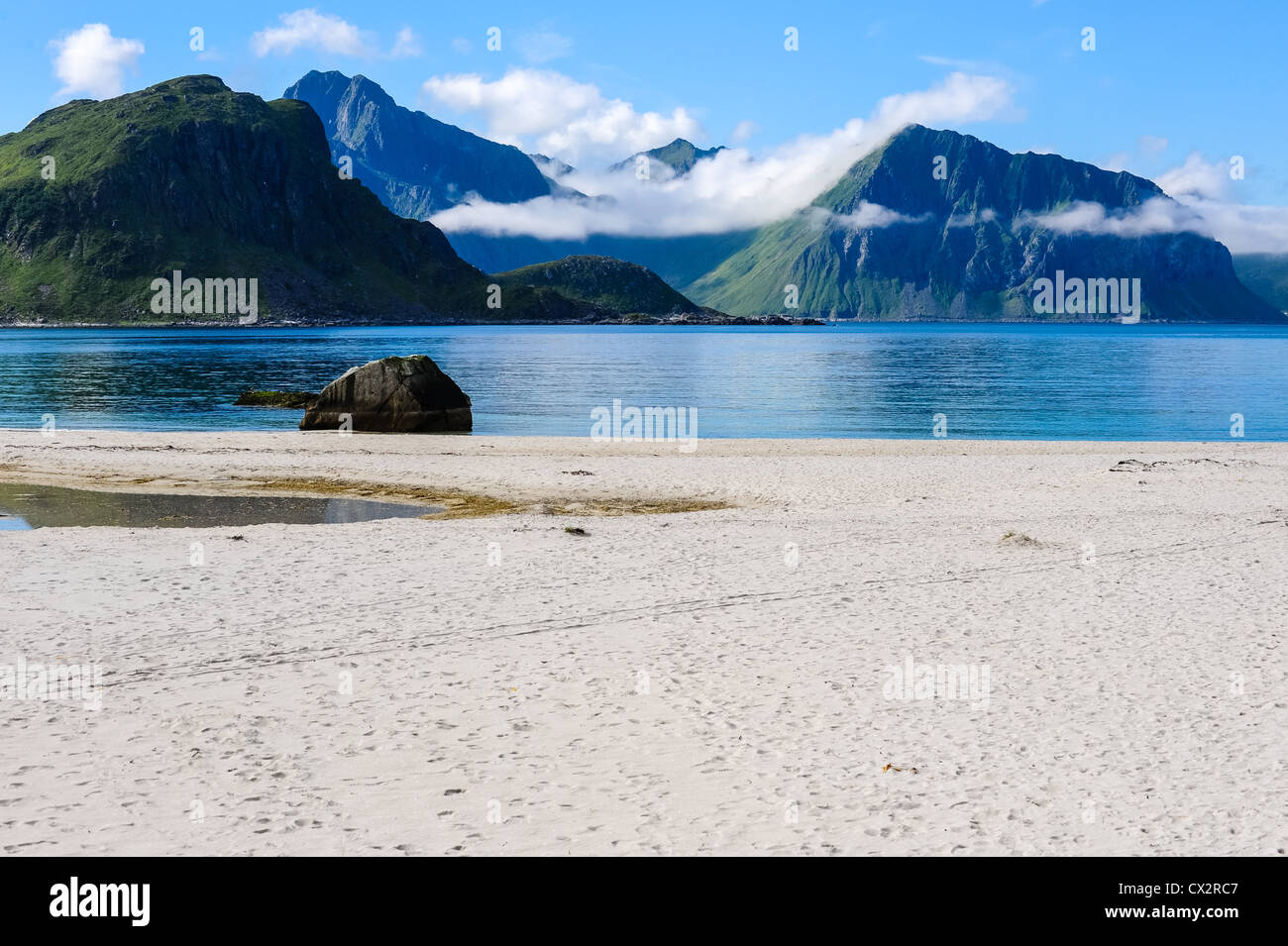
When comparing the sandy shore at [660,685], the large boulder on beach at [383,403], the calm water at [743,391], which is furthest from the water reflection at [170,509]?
the calm water at [743,391]

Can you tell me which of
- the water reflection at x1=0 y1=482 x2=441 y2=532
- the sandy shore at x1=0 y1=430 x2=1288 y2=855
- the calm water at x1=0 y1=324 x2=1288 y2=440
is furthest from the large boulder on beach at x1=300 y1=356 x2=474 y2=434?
the sandy shore at x1=0 y1=430 x2=1288 y2=855

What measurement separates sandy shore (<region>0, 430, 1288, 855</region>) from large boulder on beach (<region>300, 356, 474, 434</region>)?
23.1 m

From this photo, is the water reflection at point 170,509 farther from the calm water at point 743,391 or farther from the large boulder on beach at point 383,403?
the calm water at point 743,391

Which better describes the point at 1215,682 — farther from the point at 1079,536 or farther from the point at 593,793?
the point at 1079,536

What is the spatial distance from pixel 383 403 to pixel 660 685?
37111mm

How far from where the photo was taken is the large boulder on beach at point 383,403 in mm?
47125

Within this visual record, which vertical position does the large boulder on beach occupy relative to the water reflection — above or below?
above

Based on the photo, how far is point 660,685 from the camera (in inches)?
485

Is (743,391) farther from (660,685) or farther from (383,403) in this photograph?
(660,685)

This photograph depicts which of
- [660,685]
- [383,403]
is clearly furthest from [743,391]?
[660,685]

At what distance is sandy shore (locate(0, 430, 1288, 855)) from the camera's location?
28.4 feet

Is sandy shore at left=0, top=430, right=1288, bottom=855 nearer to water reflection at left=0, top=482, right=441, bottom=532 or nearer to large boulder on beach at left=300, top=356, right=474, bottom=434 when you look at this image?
water reflection at left=0, top=482, right=441, bottom=532

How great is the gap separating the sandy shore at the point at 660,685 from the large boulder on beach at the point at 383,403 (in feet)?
75.7
